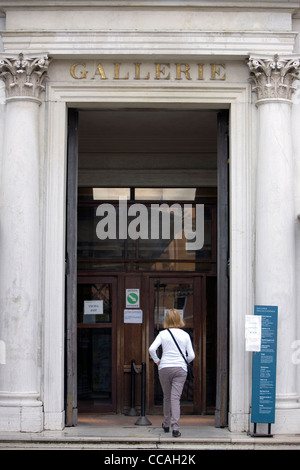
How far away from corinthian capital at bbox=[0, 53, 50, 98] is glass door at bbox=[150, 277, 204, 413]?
4614 mm

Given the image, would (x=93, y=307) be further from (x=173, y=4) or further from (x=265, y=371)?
(x=173, y=4)

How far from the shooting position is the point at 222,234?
44.3 ft

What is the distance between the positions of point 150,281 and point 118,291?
604mm

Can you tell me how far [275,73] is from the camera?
42.2ft

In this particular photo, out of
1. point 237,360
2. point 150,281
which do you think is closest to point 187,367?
point 237,360

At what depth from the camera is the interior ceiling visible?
52.5ft

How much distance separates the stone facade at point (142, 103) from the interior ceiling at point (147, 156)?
8.21ft

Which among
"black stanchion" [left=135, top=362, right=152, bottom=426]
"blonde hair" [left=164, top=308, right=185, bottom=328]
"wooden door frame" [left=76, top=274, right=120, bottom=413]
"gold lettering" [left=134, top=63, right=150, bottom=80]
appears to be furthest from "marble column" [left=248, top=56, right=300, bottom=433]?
"wooden door frame" [left=76, top=274, right=120, bottom=413]

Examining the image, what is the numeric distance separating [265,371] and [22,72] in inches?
218

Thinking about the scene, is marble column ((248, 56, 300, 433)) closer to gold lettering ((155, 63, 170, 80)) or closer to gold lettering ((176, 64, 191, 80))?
gold lettering ((176, 64, 191, 80))

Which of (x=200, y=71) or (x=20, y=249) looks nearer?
(x=20, y=249)

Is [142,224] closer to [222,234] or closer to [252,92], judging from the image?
[222,234]

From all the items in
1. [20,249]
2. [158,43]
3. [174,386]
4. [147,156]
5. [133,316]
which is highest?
[158,43]

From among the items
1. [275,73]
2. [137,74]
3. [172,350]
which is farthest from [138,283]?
[275,73]
